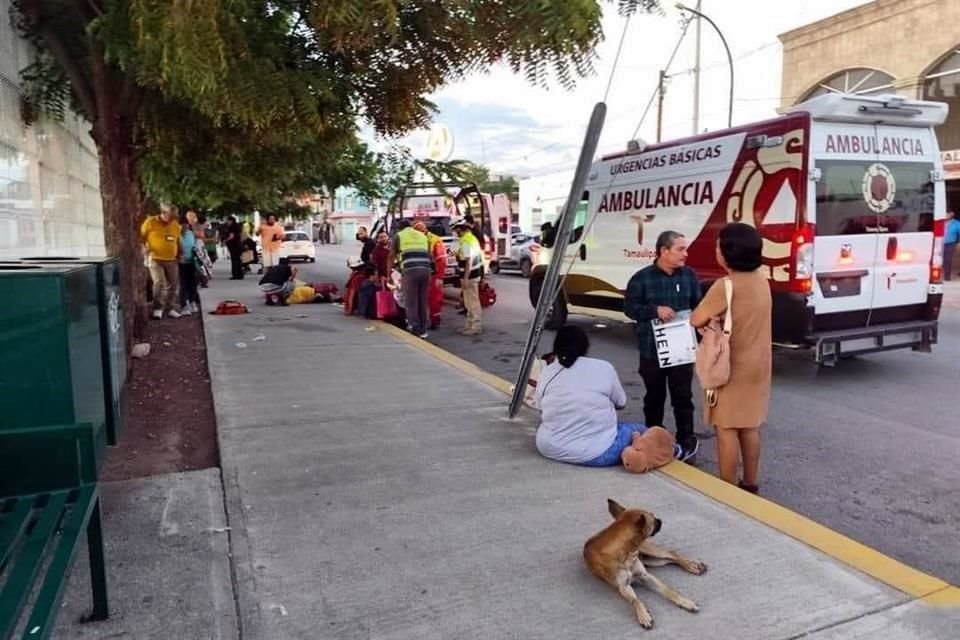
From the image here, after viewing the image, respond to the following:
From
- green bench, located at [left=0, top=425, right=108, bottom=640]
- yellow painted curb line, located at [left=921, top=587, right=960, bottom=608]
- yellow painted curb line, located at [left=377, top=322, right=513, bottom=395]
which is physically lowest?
yellow painted curb line, located at [left=921, top=587, right=960, bottom=608]

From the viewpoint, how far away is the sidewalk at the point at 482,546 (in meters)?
2.74

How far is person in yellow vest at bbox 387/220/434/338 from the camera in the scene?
32.8ft

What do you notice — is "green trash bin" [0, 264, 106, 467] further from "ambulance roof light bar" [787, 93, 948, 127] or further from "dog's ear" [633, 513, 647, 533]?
"ambulance roof light bar" [787, 93, 948, 127]

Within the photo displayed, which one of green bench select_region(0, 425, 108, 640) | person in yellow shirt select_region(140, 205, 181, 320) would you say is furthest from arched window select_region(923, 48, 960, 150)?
green bench select_region(0, 425, 108, 640)

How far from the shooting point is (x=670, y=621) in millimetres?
2746

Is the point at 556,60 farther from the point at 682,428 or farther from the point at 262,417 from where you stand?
the point at 262,417

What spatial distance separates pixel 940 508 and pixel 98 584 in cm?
436

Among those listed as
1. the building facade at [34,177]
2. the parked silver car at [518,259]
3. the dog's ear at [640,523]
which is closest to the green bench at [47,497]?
the dog's ear at [640,523]

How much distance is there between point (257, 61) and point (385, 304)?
6778mm

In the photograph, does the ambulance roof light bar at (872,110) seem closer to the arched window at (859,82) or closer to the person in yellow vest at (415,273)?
the person in yellow vest at (415,273)

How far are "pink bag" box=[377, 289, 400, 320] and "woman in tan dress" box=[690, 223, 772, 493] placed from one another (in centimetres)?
744

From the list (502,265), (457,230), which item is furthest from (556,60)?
(502,265)

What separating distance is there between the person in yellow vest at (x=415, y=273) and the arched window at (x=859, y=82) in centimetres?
1663

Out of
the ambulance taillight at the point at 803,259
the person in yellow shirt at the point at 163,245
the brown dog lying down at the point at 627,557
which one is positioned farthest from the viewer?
the person in yellow shirt at the point at 163,245
